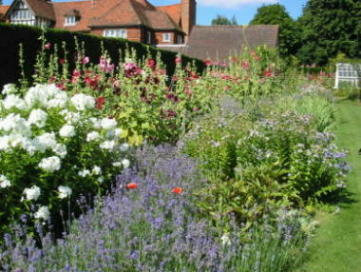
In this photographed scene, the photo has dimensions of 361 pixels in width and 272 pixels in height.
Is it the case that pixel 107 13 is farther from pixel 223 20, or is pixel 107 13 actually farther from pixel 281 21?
pixel 223 20

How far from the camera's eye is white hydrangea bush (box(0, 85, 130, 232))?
3236mm

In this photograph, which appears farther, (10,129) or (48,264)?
(10,129)

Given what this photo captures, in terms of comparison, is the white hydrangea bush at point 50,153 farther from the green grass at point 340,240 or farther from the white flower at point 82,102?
the green grass at point 340,240

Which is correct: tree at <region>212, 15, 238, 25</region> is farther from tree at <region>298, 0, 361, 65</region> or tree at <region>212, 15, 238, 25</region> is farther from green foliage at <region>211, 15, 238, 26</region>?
tree at <region>298, 0, 361, 65</region>

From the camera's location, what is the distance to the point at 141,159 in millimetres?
4562

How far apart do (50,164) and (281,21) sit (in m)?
54.3

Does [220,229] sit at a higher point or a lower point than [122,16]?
lower

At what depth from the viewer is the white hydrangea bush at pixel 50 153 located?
324 centimetres

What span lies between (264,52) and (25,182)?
1201 centimetres

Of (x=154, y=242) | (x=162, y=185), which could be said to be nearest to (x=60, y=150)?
(x=162, y=185)

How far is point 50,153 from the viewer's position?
3518 mm

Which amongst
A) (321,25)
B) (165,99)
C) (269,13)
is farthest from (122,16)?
(165,99)

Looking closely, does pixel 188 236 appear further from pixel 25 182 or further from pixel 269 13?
pixel 269 13

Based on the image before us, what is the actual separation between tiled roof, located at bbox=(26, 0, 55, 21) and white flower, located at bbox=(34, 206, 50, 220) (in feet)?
148
